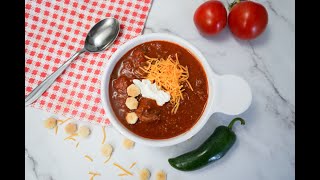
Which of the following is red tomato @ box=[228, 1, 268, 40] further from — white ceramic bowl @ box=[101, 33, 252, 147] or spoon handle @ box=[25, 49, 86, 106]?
spoon handle @ box=[25, 49, 86, 106]

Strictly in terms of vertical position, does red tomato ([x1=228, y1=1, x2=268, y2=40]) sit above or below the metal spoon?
above

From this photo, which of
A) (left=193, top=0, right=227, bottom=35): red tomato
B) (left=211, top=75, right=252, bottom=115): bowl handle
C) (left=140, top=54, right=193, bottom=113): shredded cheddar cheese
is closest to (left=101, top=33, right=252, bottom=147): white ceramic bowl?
(left=211, top=75, right=252, bottom=115): bowl handle

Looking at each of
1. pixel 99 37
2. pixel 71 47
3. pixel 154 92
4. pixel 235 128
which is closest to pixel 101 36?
pixel 99 37

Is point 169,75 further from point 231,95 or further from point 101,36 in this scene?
point 101,36

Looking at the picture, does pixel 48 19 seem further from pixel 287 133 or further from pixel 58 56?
pixel 287 133

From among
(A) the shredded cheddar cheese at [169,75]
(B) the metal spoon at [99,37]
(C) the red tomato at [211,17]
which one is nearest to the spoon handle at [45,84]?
(B) the metal spoon at [99,37]

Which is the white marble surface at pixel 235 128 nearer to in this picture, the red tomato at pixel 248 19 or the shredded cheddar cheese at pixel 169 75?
the red tomato at pixel 248 19

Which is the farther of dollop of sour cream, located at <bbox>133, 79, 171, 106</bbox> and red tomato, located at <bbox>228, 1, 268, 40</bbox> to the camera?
red tomato, located at <bbox>228, 1, 268, 40</bbox>

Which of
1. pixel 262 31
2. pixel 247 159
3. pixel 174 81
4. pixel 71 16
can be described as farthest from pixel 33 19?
pixel 247 159
